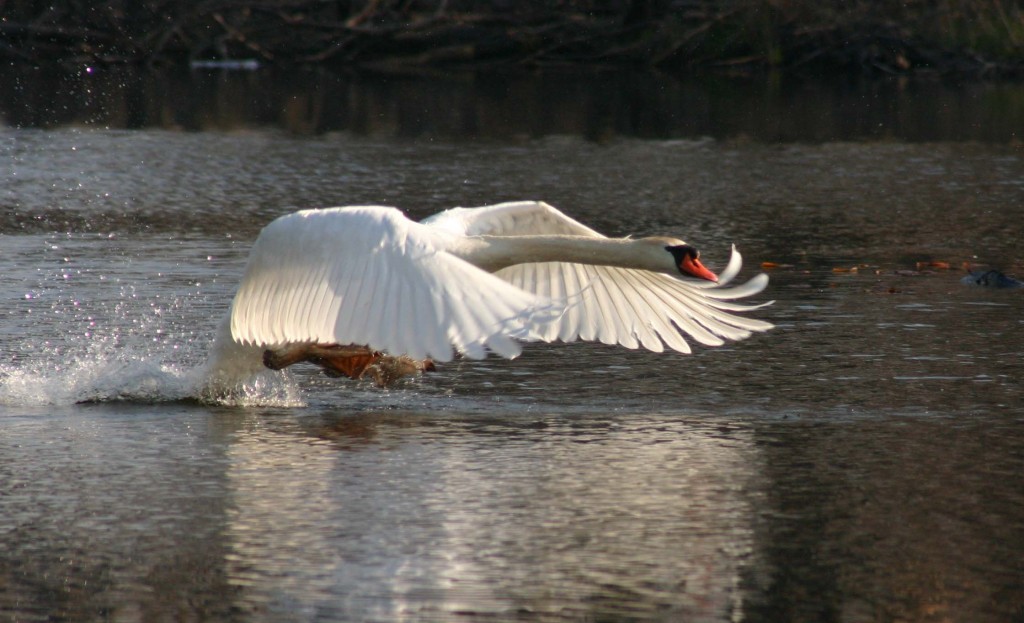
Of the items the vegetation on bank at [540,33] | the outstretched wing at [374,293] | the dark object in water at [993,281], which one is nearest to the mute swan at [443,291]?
the outstretched wing at [374,293]

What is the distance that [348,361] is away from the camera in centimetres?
755

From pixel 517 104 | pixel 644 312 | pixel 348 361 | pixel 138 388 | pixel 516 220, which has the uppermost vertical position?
pixel 517 104

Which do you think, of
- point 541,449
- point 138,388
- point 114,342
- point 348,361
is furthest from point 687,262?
point 114,342

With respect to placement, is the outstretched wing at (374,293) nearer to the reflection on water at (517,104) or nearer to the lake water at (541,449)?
the lake water at (541,449)

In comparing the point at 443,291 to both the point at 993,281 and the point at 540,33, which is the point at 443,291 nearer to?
the point at 993,281

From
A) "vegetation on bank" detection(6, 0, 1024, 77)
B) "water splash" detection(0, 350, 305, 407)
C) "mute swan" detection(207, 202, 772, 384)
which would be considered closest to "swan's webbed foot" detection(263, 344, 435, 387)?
"mute swan" detection(207, 202, 772, 384)

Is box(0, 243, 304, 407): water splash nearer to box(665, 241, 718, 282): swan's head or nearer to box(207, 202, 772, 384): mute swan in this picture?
box(207, 202, 772, 384): mute swan

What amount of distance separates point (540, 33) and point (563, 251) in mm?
25872

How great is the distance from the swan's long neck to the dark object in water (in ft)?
14.4

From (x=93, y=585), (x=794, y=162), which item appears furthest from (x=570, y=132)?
(x=93, y=585)

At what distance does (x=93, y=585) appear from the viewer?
5047mm

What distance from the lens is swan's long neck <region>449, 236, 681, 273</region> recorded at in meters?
7.11

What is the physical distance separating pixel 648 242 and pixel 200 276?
4.82 meters

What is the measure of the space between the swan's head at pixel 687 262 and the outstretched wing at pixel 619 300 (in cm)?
37
